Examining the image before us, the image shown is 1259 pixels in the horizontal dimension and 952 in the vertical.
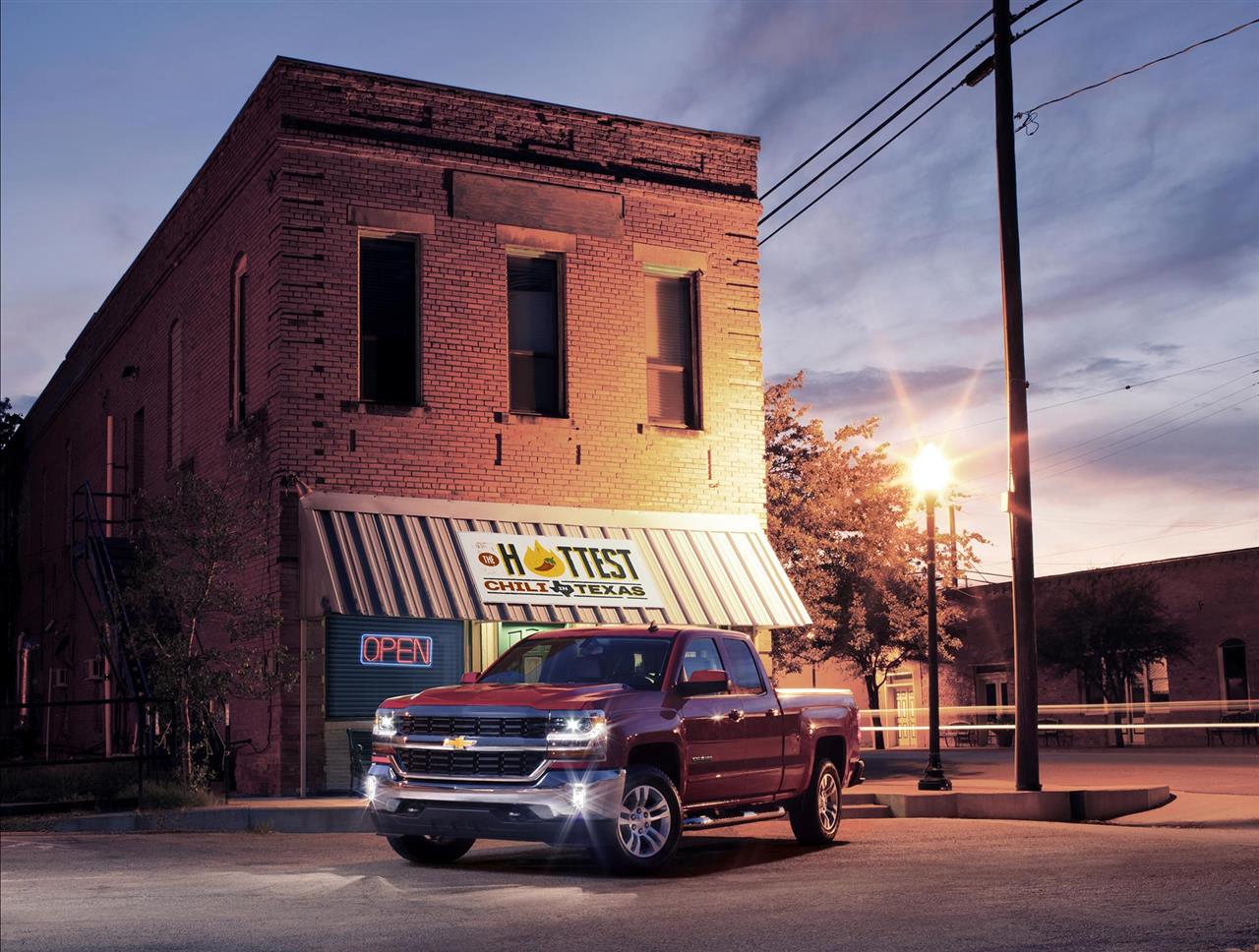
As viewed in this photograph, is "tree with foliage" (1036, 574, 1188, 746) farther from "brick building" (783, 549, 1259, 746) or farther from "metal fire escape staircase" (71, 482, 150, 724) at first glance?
"metal fire escape staircase" (71, 482, 150, 724)

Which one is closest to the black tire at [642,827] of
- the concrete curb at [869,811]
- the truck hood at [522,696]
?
the truck hood at [522,696]

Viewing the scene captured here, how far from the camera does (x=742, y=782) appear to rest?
44.6 feet

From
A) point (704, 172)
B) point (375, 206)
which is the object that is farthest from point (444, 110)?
point (704, 172)

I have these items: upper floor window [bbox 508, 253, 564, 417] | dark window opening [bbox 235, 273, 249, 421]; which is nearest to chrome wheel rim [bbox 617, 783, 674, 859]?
upper floor window [bbox 508, 253, 564, 417]

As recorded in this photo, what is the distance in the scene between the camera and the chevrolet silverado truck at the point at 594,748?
11.8 meters

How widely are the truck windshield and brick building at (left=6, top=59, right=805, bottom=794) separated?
6084 mm

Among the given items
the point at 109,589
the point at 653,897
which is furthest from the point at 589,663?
the point at 109,589

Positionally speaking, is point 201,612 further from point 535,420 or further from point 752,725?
point 752,725

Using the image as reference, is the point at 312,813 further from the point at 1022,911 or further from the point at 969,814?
the point at 1022,911

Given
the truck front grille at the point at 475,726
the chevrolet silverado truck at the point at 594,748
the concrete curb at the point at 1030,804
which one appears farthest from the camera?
the concrete curb at the point at 1030,804

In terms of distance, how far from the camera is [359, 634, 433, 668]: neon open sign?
20359 mm

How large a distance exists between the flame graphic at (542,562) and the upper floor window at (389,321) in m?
2.57

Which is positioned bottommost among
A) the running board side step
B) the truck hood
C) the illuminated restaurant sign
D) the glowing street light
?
the running board side step

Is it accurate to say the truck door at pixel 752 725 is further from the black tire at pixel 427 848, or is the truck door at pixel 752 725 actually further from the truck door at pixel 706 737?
the black tire at pixel 427 848
